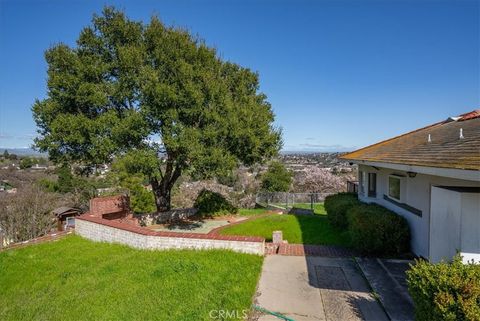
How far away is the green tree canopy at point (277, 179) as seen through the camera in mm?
32625

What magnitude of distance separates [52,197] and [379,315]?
1836cm

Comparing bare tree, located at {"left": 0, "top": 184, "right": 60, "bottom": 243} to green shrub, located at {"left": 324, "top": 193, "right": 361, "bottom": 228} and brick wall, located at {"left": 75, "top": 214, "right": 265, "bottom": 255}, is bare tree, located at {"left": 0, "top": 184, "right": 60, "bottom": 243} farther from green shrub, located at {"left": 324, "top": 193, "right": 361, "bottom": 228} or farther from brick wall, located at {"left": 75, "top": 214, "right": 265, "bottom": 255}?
green shrub, located at {"left": 324, "top": 193, "right": 361, "bottom": 228}

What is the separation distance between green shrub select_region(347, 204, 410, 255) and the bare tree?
16117mm

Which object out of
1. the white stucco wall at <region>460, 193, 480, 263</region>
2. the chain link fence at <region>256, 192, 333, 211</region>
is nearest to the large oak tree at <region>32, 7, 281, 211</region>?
the white stucco wall at <region>460, 193, 480, 263</region>

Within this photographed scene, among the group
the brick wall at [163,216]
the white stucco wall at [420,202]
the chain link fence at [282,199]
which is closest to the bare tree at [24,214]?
the brick wall at [163,216]

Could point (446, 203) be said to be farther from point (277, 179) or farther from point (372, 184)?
point (277, 179)

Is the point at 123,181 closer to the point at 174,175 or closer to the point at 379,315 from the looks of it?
the point at 174,175

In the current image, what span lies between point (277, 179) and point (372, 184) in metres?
20.4

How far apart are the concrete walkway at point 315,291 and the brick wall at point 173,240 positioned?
68 centimetres

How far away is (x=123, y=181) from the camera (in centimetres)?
2361

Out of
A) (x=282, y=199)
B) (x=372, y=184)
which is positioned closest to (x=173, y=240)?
(x=372, y=184)

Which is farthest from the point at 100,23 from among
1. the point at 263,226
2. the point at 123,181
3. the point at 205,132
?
the point at 123,181

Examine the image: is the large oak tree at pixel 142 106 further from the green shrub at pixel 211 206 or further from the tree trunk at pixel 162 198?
the green shrub at pixel 211 206

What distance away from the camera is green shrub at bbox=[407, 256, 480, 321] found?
347 cm
